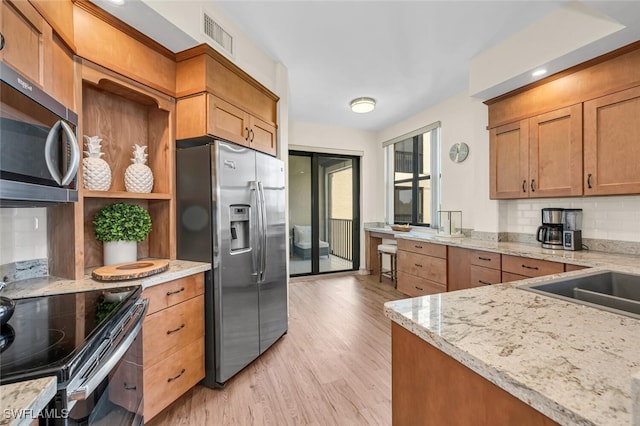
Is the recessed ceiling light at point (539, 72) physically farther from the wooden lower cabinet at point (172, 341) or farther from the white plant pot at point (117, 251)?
the white plant pot at point (117, 251)

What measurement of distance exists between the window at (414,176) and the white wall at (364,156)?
216 millimetres

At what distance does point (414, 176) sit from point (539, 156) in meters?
2.12

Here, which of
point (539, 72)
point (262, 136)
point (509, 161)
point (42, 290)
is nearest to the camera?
point (42, 290)

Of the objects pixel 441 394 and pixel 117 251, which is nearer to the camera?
pixel 441 394

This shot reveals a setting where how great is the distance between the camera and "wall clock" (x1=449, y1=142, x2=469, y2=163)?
3562 millimetres

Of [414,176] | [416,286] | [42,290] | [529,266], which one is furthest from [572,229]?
[42,290]

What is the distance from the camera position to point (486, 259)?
2.71 metres

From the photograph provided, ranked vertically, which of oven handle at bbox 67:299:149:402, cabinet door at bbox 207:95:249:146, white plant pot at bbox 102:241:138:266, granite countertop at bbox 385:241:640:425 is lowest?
oven handle at bbox 67:299:149:402

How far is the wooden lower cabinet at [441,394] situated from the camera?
0.62 meters

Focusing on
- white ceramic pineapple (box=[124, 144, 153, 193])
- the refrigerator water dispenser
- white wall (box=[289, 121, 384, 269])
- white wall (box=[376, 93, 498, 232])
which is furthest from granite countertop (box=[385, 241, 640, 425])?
white wall (box=[289, 121, 384, 269])

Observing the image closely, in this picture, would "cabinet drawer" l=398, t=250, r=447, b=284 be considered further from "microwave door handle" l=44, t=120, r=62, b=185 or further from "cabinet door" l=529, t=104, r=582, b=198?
"microwave door handle" l=44, t=120, r=62, b=185

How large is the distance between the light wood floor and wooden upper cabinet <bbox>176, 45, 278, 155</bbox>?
186 cm

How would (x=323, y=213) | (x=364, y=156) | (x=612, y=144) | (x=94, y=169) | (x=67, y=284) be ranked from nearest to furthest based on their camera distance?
1. (x=67, y=284)
2. (x=94, y=169)
3. (x=612, y=144)
4. (x=323, y=213)
5. (x=364, y=156)

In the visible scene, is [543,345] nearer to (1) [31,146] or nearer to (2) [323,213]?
(1) [31,146]
